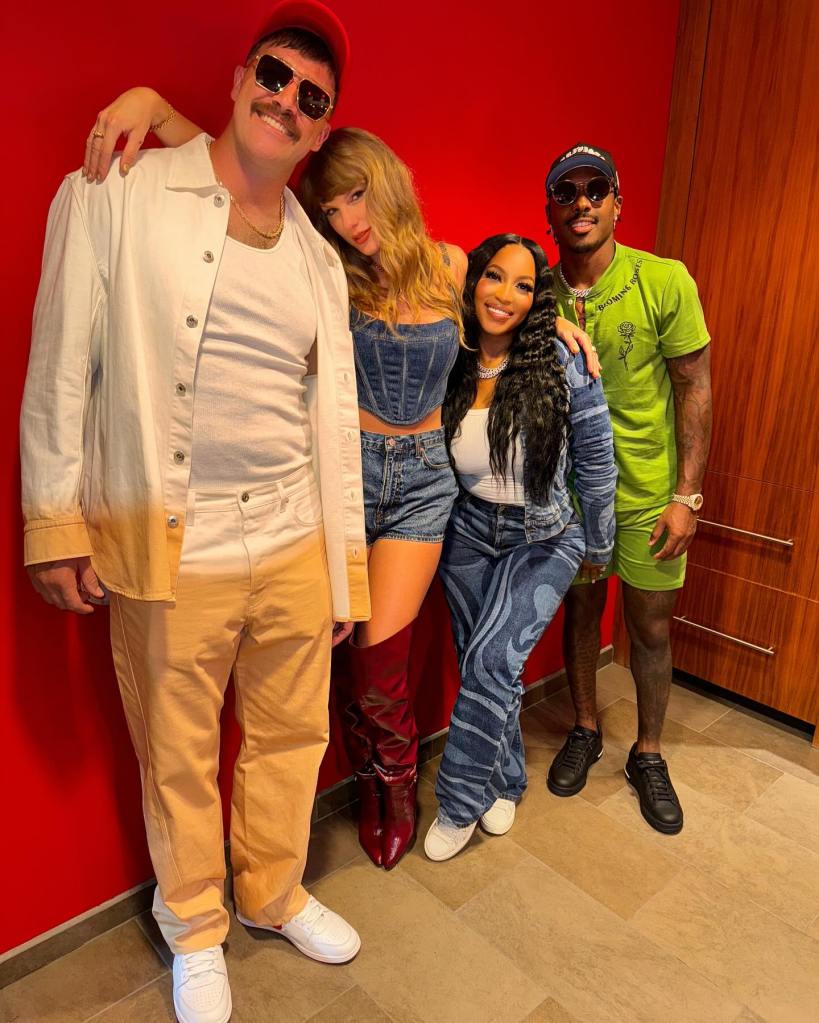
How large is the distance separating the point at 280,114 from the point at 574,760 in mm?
1976

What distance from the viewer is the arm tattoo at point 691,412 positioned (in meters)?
2.09

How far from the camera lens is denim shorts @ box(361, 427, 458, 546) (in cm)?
174

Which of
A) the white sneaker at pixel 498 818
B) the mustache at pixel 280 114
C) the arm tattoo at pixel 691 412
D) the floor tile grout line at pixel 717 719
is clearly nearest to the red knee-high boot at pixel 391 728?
the white sneaker at pixel 498 818

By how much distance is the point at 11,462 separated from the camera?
145 cm

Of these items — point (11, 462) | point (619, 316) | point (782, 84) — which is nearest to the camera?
point (11, 462)

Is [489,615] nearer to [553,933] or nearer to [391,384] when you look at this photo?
[391,384]

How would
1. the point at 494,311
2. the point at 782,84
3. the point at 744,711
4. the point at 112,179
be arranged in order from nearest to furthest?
the point at 112,179, the point at 494,311, the point at 782,84, the point at 744,711

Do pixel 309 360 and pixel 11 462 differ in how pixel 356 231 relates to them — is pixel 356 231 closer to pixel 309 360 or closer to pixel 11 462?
pixel 309 360

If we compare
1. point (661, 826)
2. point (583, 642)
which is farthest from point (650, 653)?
point (661, 826)

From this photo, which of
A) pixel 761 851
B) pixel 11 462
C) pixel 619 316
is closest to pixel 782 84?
pixel 619 316

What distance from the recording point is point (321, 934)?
5.60ft

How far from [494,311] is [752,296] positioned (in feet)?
4.02

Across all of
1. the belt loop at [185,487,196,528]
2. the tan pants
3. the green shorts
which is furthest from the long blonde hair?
the green shorts

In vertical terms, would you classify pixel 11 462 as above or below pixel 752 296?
below
